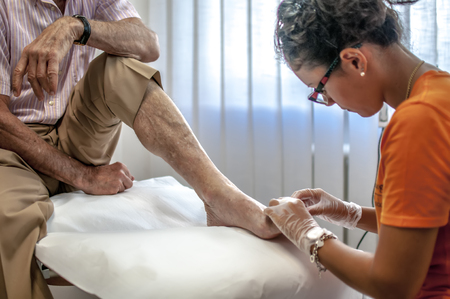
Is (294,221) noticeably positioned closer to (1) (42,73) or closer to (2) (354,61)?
(2) (354,61)

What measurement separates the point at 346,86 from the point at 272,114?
3.85 ft

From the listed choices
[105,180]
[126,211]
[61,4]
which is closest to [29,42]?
[61,4]

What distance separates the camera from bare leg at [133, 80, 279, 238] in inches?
34.7

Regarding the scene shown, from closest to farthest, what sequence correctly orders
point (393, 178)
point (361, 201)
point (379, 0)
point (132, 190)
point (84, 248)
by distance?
point (393, 178) < point (379, 0) < point (84, 248) < point (132, 190) < point (361, 201)

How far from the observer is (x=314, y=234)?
638 millimetres

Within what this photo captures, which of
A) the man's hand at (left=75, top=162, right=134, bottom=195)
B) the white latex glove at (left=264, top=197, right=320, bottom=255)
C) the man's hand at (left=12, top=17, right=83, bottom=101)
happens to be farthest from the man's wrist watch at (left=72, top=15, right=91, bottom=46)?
the white latex glove at (left=264, top=197, right=320, bottom=255)

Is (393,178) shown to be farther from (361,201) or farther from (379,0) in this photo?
(361,201)

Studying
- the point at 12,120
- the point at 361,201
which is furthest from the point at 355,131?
the point at 12,120

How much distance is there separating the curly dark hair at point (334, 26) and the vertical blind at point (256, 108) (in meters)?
1.02

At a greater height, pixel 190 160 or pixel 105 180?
pixel 190 160

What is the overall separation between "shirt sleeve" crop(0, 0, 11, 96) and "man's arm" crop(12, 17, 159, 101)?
0.14 meters

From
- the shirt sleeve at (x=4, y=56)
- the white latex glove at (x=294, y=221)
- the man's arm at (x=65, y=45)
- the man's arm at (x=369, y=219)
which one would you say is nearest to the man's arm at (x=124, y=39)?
the man's arm at (x=65, y=45)

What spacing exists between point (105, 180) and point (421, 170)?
899mm

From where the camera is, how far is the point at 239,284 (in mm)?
636
